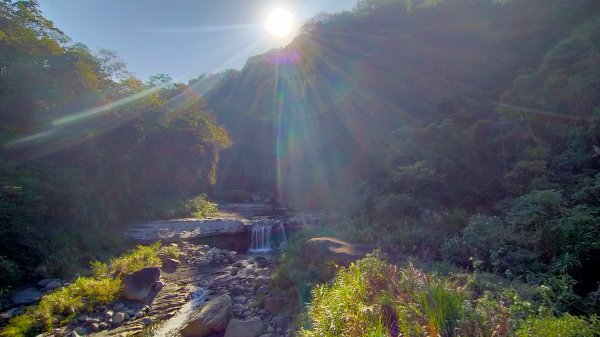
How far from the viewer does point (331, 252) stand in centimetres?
757

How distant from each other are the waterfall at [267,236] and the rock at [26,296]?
8211 millimetres

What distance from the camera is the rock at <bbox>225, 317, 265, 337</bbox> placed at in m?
5.99

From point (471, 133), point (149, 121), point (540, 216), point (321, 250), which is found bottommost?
point (321, 250)

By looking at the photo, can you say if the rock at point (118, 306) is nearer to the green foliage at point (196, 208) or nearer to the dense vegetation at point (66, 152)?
the dense vegetation at point (66, 152)

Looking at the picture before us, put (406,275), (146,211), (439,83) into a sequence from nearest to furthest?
(406,275)
(146,211)
(439,83)

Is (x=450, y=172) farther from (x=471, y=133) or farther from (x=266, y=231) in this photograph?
(x=266, y=231)

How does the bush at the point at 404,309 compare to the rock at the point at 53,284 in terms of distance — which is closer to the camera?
the bush at the point at 404,309

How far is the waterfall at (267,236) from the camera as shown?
1498 centimetres

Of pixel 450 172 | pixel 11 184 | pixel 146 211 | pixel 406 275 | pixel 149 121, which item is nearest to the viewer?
pixel 406 275

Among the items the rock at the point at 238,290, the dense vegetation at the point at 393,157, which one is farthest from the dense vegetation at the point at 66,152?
the rock at the point at 238,290

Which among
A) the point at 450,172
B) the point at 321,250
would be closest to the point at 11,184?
the point at 321,250

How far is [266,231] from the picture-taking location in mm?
15641

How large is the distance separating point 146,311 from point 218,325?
226cm

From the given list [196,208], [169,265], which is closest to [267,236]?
[196,208]
